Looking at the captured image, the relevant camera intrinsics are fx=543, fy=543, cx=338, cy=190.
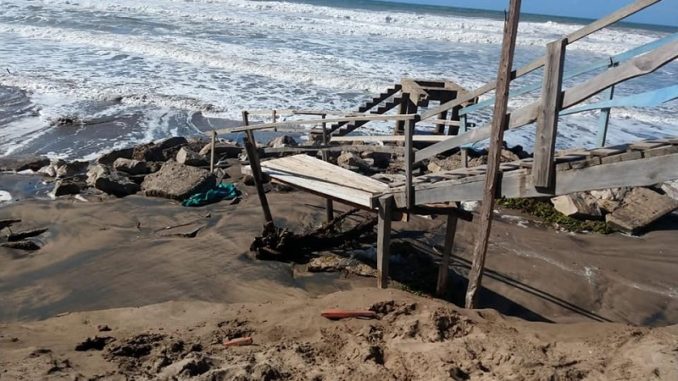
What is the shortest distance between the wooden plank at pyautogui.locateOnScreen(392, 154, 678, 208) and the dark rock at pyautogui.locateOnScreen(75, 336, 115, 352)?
12.0 ft

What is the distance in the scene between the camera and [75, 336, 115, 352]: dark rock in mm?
4586

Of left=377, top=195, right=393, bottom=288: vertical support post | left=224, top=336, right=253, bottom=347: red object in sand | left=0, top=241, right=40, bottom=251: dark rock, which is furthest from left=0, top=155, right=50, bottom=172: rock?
left=224, top=336, right=253, bottom=347: red object in sand

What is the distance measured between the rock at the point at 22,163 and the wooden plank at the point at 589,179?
29.1 feet

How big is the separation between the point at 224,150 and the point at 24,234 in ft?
16.4

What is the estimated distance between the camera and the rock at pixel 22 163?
1074 cm

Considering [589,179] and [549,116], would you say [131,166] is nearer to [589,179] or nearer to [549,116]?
[549,116]

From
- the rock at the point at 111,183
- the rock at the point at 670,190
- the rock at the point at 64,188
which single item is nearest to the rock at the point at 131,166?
the rock at the point at 111,183

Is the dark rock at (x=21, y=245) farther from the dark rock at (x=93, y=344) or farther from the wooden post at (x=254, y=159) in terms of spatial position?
the dark rock at (x=93, y=344)

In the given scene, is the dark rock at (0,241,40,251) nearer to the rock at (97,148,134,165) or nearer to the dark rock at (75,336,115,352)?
the dark rock at (75,336,115,352)

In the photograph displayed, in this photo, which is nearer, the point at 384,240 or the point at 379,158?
the point at 384,240

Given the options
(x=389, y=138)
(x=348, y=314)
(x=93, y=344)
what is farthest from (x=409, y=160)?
(x=93, y=344)

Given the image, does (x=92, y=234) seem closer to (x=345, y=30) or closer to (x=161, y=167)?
(x=161, y=167)

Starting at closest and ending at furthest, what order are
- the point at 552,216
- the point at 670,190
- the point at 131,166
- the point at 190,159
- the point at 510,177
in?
the point at 510,177 → the point at 552,216 → the point at 670,190 → the point at 131,166 → the point at 190,159

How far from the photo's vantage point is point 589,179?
14.7 ft
